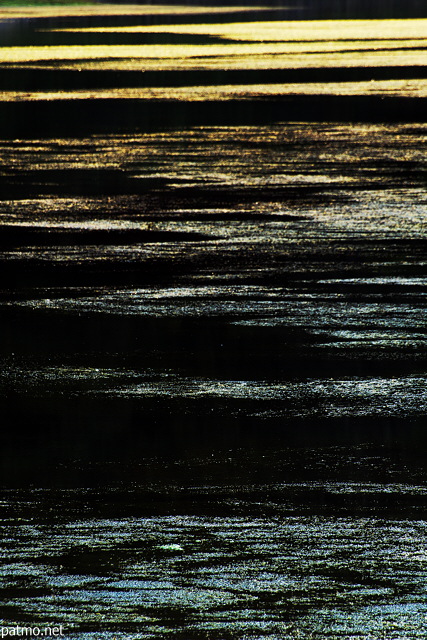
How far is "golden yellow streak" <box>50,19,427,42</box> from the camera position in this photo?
4187 cm

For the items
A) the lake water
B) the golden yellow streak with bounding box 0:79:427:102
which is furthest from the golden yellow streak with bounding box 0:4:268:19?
the lake water

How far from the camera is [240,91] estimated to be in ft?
82.2

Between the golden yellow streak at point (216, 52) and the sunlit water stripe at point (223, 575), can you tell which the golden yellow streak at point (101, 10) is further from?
the sunlit water stripe at point (223, 575)

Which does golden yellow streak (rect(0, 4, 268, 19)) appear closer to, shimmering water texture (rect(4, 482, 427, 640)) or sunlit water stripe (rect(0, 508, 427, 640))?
shimmering water texture (rect(4, 482, 427, 640))

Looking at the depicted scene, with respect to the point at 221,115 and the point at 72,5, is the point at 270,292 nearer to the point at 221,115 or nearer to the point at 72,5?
the point at 221,115

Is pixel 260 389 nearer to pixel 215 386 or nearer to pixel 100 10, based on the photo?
pixel 215 386

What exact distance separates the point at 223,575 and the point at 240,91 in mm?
20624

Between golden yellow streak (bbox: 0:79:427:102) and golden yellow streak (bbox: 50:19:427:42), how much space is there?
1412 cm

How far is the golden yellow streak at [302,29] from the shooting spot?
137ft

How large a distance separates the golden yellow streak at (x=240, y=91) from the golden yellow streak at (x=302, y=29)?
14.1 metres

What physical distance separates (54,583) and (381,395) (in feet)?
9.46

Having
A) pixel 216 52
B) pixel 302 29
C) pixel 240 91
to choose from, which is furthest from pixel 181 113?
pixel 302 29

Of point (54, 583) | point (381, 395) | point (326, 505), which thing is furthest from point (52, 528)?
point (381, 395)

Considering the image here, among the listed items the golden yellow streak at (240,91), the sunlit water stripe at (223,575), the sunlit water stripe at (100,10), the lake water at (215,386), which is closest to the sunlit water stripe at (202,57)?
the golden yellow streak at (240,91)
